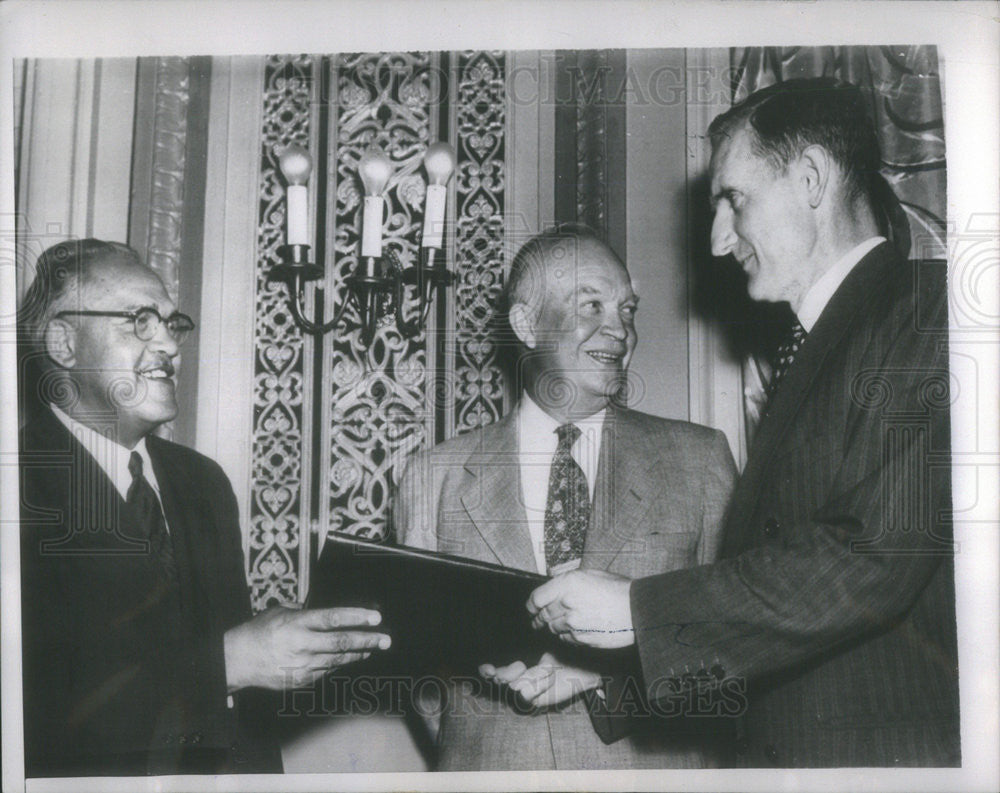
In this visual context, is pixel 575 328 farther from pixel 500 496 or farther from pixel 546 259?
pixel 500 496

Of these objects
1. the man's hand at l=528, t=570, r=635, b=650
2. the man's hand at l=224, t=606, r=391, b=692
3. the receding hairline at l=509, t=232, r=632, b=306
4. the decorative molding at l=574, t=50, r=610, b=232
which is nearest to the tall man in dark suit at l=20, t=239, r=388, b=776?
the man's hand at l=224, t=606, r=391, b=692

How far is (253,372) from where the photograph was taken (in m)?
2.25

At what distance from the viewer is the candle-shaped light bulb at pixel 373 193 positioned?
7.29 feet

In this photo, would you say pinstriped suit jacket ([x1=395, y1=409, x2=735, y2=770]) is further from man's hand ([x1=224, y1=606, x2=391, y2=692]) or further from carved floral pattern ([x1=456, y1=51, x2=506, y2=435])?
man's hand ([x1=224, y1=606, x2=391, y2=692])

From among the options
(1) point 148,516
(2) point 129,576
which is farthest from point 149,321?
(2) point 129,576

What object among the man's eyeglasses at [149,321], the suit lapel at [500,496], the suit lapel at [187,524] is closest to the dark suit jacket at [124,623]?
the suit lapel at [187,524]

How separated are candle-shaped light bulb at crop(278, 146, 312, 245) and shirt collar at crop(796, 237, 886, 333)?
3.43 feet

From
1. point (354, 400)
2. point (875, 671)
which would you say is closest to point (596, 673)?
point (875, 671)

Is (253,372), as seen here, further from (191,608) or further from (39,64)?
(39,64)

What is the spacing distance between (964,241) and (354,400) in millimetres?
1314

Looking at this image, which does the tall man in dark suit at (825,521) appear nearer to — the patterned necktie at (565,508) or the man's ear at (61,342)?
the patterned necktie at (565,508)

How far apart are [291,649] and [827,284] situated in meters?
1.32

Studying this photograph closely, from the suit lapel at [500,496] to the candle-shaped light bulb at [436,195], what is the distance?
0.40 metres

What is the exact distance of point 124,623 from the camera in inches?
86.4
